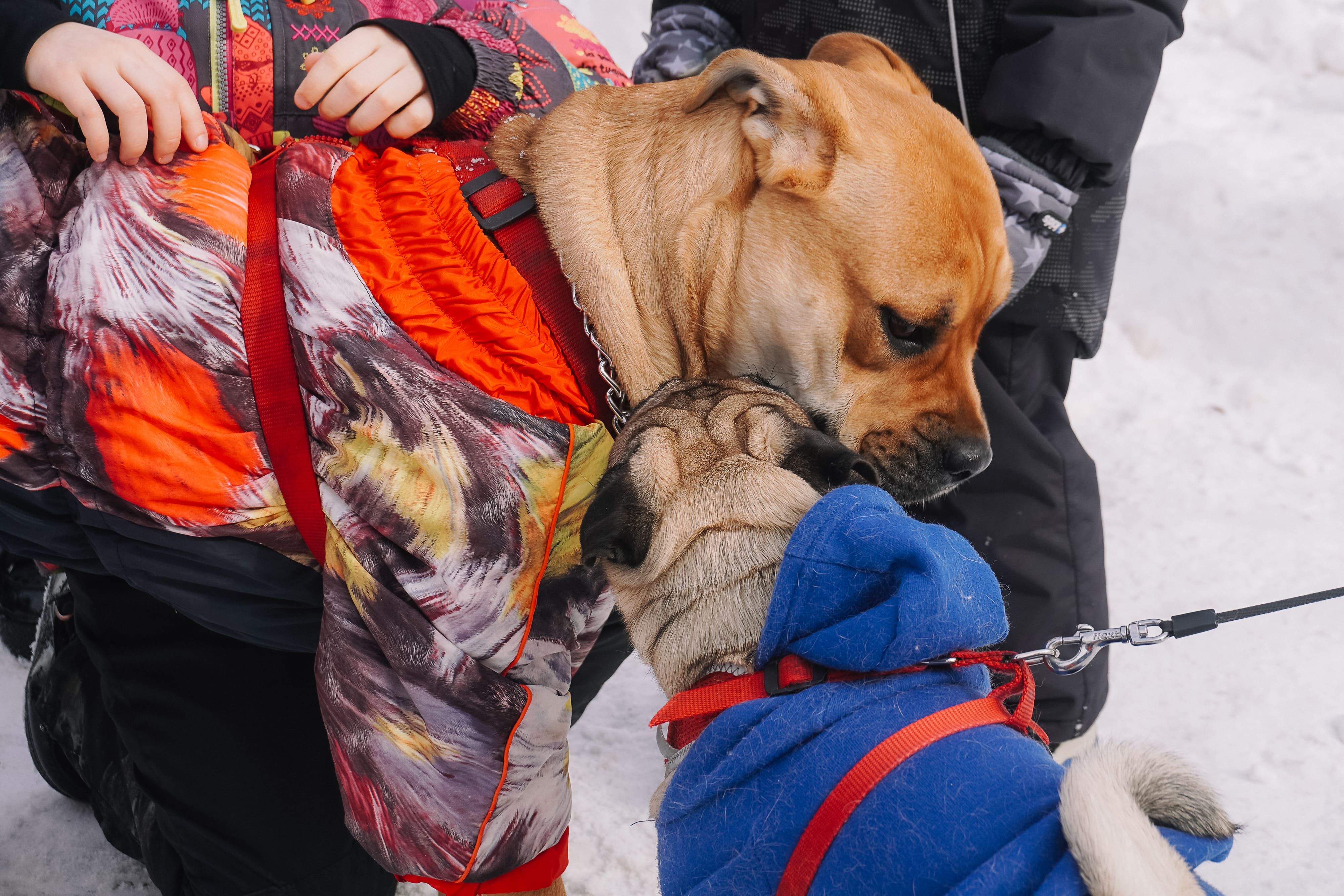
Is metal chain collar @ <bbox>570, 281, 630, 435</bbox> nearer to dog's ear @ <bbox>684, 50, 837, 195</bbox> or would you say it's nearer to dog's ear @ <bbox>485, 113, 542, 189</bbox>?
dog's ear @ <bbox>485, 113, 542, 189</bbox>

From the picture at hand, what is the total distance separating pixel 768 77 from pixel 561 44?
799 mm

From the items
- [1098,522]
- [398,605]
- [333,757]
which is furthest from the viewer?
[1098,522]

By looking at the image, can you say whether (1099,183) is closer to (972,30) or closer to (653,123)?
(972,30)

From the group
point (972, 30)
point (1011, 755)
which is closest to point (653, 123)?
point (972, 30)

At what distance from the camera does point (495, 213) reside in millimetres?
1922

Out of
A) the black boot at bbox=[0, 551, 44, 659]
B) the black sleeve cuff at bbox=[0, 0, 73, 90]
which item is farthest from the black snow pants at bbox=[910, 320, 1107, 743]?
the black boot at bbox=[0, 551, 44, 659]

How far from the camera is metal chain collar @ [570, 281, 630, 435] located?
6.26 ft

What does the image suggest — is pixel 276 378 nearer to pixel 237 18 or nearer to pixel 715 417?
pixel 715 417

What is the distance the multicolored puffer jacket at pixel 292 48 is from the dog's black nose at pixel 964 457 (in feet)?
4.46

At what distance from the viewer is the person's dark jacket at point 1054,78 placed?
2.17 metres

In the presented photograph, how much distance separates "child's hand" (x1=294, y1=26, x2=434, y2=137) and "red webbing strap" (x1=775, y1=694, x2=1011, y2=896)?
1670mm

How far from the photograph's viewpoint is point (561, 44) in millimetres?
2416

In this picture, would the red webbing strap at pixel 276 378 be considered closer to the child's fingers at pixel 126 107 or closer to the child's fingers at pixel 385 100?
the child's fingers at pixel 126 107

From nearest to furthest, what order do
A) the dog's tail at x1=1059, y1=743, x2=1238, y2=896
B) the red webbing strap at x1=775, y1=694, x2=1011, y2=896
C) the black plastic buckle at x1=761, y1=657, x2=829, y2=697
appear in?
the dog's tail at x1=1059, y1=743, x2=1238, y2=896, the red webbing strap at x1=775, y1=694, x2=1011, y2=896, the black plastic buckle at x1=761, y1=657, x2=829, y2=697
